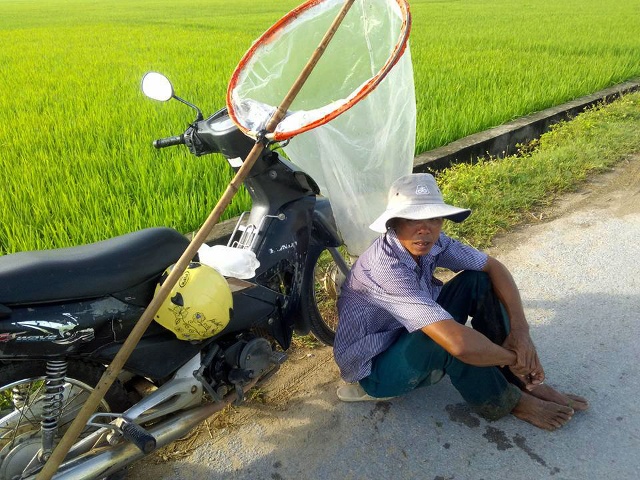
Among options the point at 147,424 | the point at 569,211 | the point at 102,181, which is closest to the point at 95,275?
the point at 147,424

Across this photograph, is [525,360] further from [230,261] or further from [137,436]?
[137,436]

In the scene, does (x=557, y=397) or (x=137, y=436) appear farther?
(x=557, y=397)

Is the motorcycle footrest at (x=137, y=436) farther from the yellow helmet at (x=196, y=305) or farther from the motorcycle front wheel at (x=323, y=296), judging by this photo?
the motorcycle front wheel at (x=323, y=296)

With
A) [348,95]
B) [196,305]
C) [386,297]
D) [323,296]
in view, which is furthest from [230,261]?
[323,296]

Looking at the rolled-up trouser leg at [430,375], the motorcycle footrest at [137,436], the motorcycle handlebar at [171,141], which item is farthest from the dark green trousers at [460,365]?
the motorcycle handlebar at [171,141]

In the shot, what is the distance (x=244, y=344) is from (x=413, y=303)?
23.0 inches

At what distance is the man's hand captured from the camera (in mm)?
2053

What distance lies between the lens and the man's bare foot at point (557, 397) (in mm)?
2234

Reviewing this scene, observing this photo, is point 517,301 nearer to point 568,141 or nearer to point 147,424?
point 147,424

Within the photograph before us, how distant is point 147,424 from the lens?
1848 mm

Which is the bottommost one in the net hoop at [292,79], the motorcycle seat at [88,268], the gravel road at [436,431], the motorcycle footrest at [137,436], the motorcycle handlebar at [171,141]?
the gravel road at [436,431]

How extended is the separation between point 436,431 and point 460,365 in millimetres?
303

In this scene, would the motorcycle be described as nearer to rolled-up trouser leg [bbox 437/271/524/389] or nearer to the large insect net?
the large insect net

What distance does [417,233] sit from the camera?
199 cm
